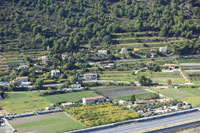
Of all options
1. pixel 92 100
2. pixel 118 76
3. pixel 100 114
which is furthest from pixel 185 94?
pixel 100 114

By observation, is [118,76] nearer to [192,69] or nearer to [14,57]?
[192,69]

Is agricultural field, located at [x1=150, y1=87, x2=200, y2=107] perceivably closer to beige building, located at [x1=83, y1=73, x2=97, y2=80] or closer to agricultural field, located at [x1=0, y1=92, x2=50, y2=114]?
beige building, located at [x1=83, y1=73, x2=97, y2=80]

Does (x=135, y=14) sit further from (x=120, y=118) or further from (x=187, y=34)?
(x=120, y=118)

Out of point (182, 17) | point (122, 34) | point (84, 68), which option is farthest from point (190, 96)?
point (182, 17)

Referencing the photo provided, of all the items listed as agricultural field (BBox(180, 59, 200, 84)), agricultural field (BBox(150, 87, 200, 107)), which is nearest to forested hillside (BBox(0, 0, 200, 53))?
agricultural field (BBox(180, 59, 200, 84))

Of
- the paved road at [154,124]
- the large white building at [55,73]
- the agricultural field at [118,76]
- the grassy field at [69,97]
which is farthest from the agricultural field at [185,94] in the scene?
the large white building at [55,73]
